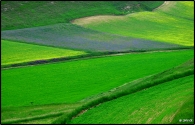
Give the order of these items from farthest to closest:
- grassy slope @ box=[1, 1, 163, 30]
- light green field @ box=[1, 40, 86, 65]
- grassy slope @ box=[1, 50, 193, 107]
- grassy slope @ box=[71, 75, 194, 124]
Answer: grassy slope @ box=[1, 1, 163, 30], light green field @ box=[1, 40, 86, 65], grassy slope @ box=[1, 50, 193, 107], grassy slope @ box=[71, 75, 194, 124]

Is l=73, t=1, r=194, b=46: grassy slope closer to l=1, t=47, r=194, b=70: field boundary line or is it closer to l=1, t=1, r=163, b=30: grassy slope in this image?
l=1, t=1, r=163, b=30: grassy slope

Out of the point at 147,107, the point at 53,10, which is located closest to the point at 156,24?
the point at 53,10

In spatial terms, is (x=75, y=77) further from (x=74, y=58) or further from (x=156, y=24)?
(x=156, y=24)

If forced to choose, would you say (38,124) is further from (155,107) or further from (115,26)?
(115,26)

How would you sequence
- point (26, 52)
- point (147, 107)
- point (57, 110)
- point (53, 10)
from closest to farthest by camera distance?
point (147, 107)
point (57, 110)
point (26, 52)
point (53, 10)

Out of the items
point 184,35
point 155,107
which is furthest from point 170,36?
point 155,107

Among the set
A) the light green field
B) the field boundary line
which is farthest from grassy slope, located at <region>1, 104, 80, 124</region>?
the light green field
